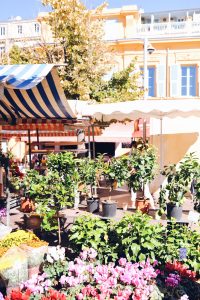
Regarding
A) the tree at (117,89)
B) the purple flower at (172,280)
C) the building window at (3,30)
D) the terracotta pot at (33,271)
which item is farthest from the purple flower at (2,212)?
the building window at (3,30)

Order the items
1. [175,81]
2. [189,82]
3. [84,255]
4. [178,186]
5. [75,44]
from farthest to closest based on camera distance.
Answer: [189,82]
[175,81]
[75,44]
[178,186]
[84,255]

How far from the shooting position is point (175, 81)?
24359 millimetres

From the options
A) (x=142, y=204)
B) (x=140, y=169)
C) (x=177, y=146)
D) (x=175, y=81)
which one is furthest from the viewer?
(x=175, y=81)

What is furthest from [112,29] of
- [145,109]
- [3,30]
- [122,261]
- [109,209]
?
[122,261]

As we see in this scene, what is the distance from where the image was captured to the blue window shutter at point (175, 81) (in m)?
A: 24.3

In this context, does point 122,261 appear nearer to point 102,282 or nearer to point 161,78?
point 102,282

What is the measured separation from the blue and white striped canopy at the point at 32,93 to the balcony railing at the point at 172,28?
18.3 metres

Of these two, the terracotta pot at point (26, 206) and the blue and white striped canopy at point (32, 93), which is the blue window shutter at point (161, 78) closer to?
the blue and white striped canopy at point (32, 93)

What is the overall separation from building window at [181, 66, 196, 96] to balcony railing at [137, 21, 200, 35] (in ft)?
8.16

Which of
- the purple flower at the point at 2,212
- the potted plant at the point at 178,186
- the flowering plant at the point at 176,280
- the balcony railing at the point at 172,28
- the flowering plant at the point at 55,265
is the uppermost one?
the balcony railing at the point at 172,28

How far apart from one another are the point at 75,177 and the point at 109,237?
132 centimetres

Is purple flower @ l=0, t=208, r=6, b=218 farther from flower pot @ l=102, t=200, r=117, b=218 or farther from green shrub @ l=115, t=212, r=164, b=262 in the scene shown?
green shrub @ l=115, t=212, r=164, b=262

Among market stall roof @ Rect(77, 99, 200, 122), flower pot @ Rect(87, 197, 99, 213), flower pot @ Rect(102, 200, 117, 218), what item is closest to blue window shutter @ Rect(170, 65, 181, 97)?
market stall roof @ Rect(77, 99, 200, 122)

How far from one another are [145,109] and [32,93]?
244cm
